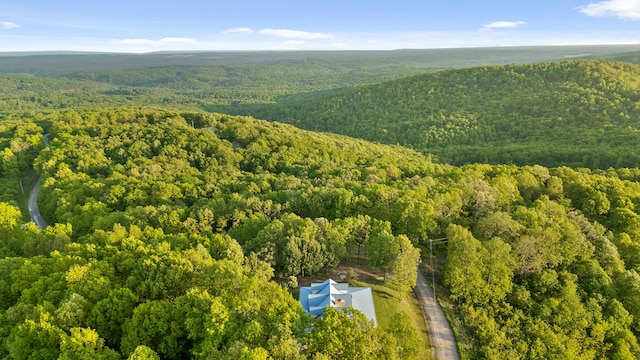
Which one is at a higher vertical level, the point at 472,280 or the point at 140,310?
the point at 140,310

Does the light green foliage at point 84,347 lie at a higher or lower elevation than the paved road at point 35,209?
higher

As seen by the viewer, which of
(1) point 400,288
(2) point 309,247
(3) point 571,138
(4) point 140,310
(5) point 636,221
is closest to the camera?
(4) point 140,310

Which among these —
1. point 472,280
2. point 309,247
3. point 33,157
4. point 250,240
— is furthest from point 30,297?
point 33,157

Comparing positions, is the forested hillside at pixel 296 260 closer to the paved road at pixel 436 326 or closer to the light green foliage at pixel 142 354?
the light green foliage at pixel 142 354

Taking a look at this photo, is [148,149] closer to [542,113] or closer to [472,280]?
[472,280]

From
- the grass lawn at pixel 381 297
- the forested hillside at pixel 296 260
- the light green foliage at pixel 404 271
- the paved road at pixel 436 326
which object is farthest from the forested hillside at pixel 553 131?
the light green foliage at pixel 404 271

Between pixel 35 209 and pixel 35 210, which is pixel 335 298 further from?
pixel 35 209
